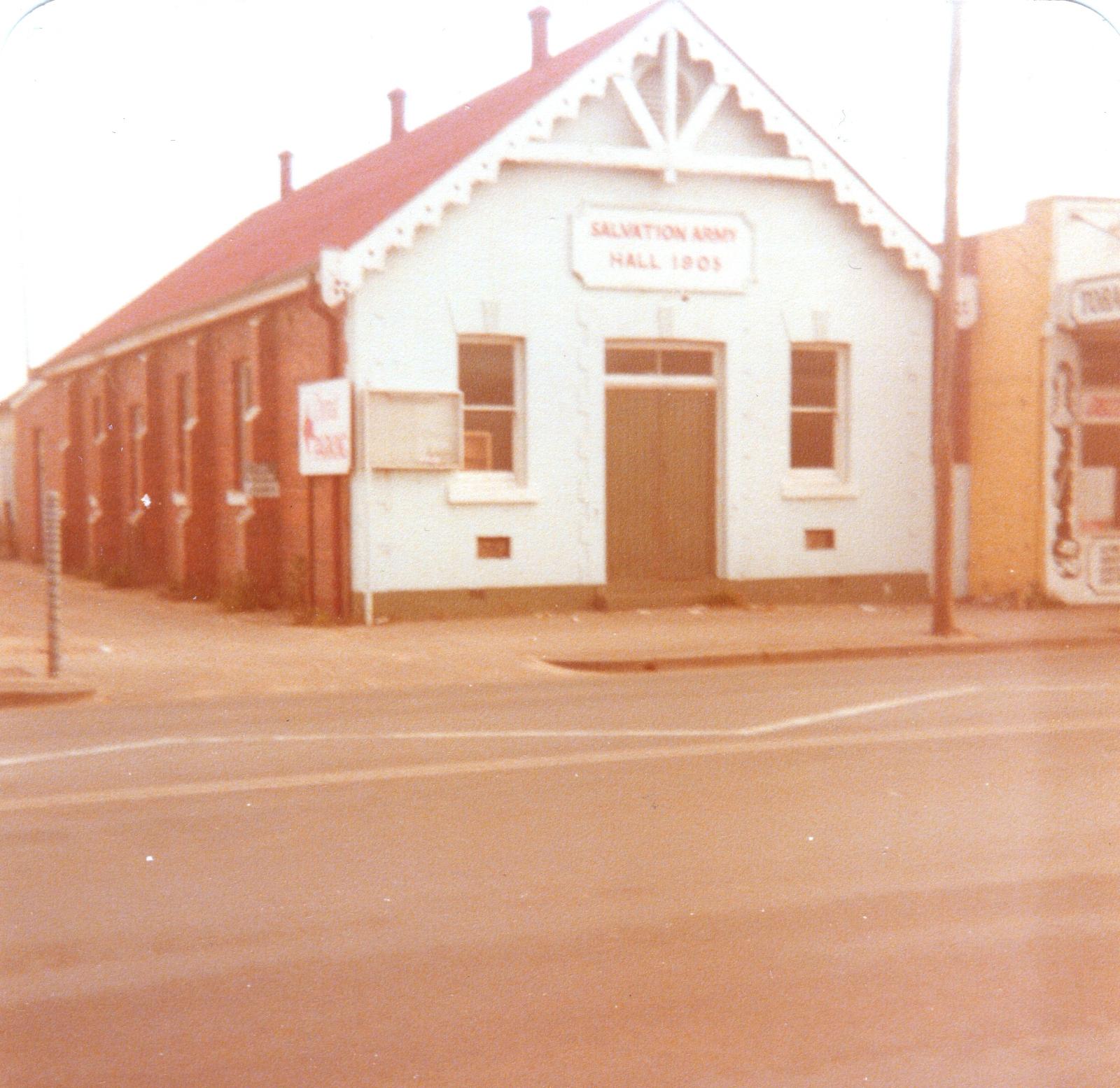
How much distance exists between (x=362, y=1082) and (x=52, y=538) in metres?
10.6

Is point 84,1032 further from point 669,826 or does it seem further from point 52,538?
point 52,538

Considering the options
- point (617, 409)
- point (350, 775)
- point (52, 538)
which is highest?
point (617, 409)

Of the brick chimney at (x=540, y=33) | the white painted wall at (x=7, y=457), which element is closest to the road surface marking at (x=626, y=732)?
the brick chimney at (x=540, y=33)

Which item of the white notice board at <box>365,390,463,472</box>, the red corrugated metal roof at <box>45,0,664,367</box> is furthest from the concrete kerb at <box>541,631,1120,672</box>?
the red corrugated metal roof at <box>45,0,664,367</box>

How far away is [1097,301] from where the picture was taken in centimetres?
2036

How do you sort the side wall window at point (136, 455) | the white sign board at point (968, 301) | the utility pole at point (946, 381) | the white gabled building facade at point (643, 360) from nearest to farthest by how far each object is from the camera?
the utility pole at point (946, 381), the white gabled building facade at point (643, 360), the white sign board at point (968, 301), the side wall window at point (136, 455)

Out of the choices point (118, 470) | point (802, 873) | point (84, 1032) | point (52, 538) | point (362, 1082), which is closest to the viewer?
point (362, 1082)

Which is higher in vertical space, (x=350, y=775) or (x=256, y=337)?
(x=256, y=337)

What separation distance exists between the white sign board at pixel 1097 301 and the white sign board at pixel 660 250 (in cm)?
407

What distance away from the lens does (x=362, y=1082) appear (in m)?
4.43

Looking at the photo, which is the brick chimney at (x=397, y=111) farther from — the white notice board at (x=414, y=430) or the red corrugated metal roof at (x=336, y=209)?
the white notice board at (x=414, y=430)

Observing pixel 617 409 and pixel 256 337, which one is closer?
pixel 617 409

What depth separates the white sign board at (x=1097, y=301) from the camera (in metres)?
20.0

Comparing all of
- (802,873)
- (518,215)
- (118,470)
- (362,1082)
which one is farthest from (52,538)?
(118,470)
